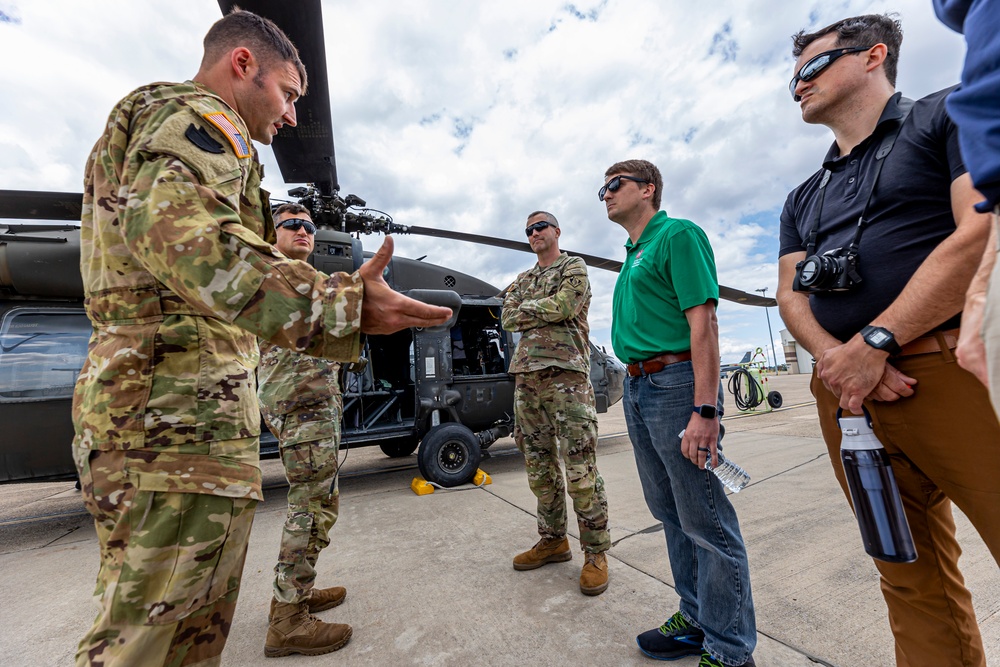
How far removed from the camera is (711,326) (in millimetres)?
1687

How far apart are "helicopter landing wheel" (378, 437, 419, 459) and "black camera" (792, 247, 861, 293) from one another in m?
6.34

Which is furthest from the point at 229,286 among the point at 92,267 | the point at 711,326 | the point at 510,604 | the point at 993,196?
the point at 510,604

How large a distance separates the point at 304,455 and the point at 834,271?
230 centimetres

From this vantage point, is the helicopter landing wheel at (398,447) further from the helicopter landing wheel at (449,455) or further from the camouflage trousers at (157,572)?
the camouflage trousers at (157,572)

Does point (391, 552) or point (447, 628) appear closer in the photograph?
point (447, 628)

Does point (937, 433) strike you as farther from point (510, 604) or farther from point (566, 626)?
point (510, 604)

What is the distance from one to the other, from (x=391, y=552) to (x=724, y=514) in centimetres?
222

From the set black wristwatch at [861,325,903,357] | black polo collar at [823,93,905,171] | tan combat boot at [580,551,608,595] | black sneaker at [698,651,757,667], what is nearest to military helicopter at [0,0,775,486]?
tan combat boot at [580,551,608,595]

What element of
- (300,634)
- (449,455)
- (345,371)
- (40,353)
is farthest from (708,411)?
(40,353)

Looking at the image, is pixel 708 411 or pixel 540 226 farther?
pixel 540 226

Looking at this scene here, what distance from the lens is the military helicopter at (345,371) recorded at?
3758 millimetres

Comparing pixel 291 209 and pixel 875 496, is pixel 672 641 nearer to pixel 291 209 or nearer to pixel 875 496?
pixel 875 496

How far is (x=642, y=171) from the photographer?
2.13m

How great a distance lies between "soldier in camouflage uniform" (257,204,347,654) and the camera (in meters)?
2.08
